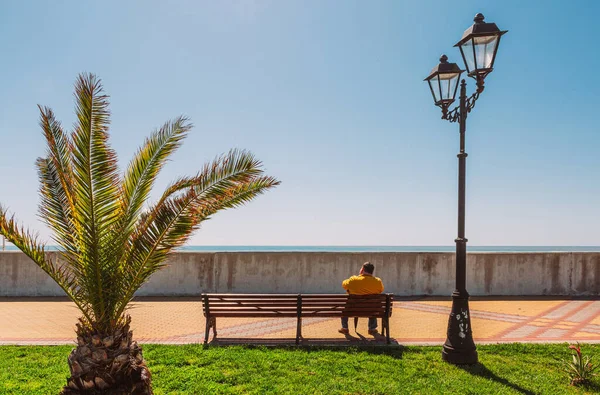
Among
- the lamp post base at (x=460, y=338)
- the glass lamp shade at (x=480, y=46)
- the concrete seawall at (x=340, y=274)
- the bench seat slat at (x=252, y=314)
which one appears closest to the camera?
the glass lamp shade at (x=480, y=46)

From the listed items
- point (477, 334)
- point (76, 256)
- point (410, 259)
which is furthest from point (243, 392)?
point (410, 259)

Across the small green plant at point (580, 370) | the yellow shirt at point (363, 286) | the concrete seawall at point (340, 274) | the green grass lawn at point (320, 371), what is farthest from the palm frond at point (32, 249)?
the concrete seawall at point (340, 274)

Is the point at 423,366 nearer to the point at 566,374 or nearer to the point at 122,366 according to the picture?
the point at 566,374

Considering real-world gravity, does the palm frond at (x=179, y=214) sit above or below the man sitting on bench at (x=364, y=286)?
above

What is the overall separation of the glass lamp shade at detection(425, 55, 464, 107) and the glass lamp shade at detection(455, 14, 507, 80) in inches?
24.6

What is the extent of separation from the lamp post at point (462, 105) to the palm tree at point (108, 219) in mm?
3317

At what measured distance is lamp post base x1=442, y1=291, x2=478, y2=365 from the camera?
6387 mm

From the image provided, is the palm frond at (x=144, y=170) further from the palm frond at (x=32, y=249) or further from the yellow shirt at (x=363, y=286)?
the yellow shirt at (x=363, y=286)

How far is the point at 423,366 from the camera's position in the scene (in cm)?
622

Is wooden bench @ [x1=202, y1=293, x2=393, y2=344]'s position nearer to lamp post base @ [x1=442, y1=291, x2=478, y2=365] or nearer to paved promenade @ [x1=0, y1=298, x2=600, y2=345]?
paved promenade @ [x1=0, y1=298, x2=600, y2=345]

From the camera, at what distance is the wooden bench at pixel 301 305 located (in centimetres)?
763

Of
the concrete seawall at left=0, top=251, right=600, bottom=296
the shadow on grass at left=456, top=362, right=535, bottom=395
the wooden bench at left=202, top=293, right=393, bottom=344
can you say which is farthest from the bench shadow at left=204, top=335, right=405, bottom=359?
the concrete seawall at left=0, top=251, right=600, bottom=296

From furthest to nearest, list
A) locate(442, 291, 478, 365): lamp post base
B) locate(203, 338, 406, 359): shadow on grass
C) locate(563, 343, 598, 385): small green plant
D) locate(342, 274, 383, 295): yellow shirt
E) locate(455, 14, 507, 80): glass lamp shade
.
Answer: locate(342, 274, 383, 295): yellow shirt, locate(203, 338, 406, 359): shadow on grass, locate(442, 291, 478, 365): lamp post base, locate(455, 14, 507, 80): glass lamp shade, locate(563, 343, 598, 385): small green plant

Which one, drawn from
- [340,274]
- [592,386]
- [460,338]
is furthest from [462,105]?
[340,274]
